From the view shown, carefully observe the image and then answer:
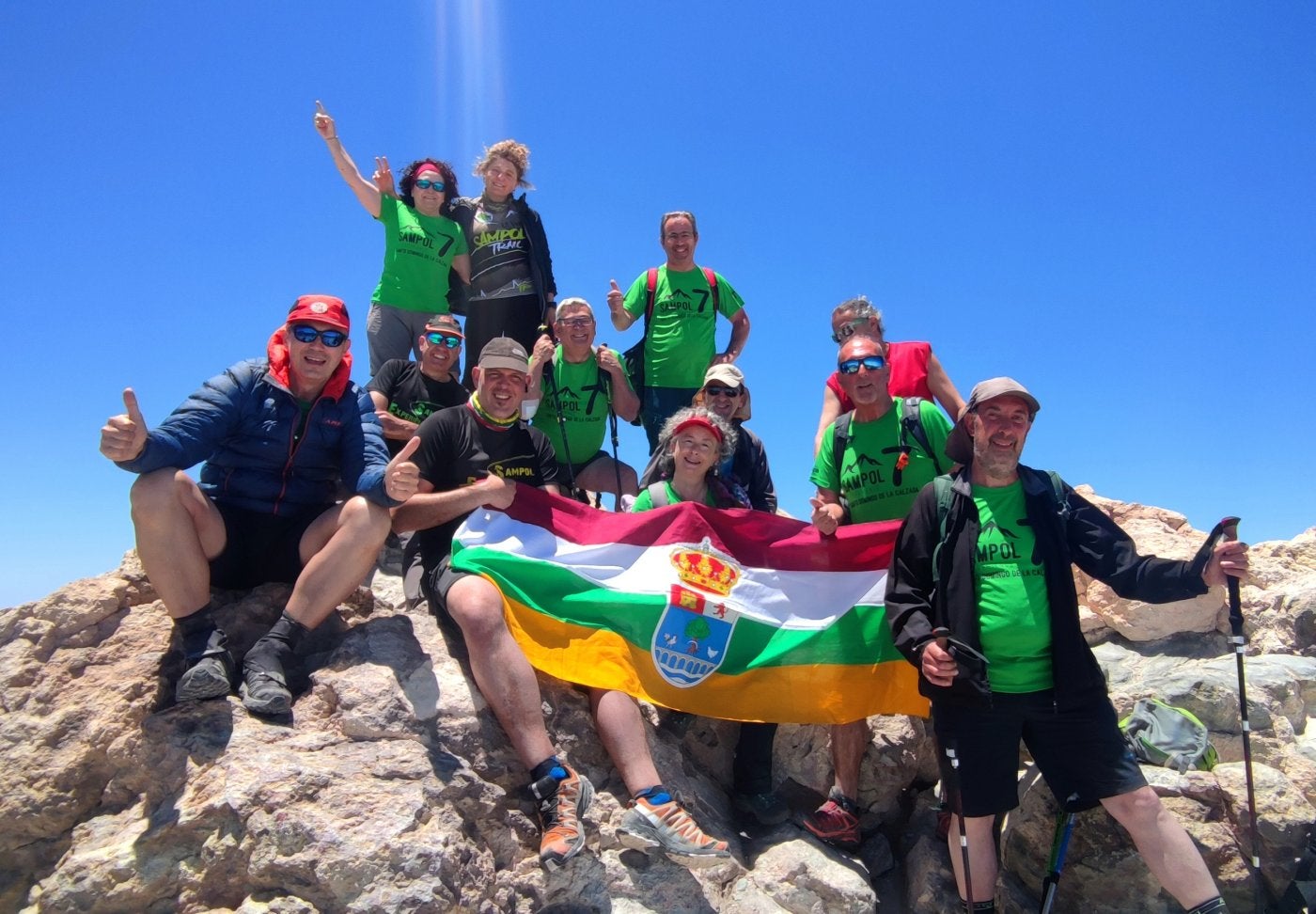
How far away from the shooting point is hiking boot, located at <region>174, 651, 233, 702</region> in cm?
498

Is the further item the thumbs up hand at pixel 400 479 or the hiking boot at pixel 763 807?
the hiking boot at pixel 763 807

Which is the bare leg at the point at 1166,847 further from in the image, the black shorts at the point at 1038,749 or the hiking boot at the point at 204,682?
the hiking boot at the point at 204,682

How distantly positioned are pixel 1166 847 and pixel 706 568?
351 centimetres

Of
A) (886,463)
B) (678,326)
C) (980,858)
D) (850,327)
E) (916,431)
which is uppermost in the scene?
(678,326)

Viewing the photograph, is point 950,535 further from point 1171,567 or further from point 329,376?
point 329,376

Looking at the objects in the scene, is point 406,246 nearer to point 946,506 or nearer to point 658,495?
point 658,495

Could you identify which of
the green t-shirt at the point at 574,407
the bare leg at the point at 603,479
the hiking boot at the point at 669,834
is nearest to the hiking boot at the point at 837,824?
the hiking boot at the point at 669,834

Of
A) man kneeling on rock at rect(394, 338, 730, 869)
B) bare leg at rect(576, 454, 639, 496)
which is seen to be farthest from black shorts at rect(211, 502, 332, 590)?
bare leg at rect(576, 454, 639, 496)

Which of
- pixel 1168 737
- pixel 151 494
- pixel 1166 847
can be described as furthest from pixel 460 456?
pixel 1168 737

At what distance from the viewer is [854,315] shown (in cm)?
749

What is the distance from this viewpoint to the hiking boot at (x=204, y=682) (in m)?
4.98

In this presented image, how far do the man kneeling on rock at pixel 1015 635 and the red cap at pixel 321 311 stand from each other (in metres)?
4.29

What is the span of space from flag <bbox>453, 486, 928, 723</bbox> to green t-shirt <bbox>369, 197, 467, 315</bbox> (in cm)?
355

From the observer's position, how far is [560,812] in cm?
496
